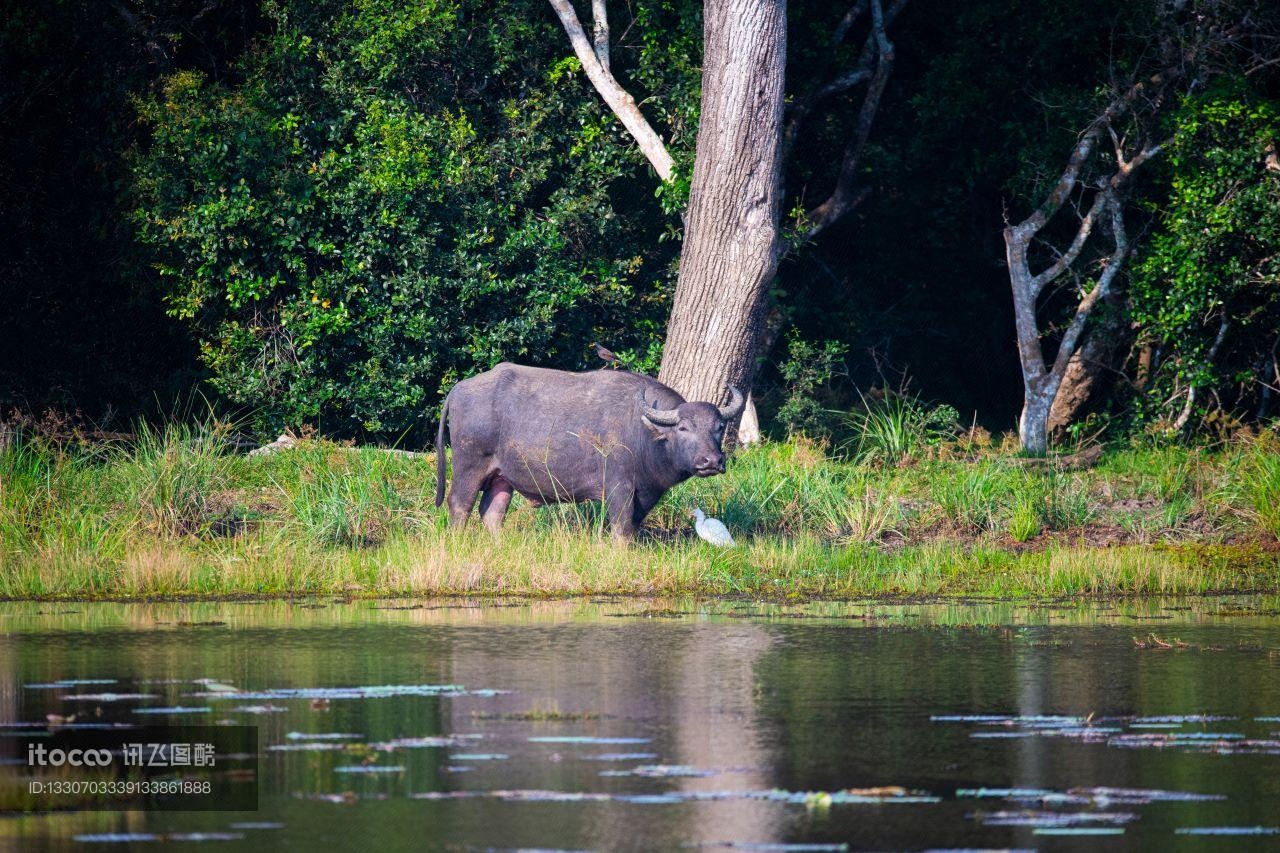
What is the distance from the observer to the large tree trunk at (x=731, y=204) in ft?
55.0

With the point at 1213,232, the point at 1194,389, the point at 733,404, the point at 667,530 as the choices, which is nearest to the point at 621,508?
the point at 667,530

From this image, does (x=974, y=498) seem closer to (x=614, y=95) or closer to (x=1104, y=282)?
(x=1104, y=282)

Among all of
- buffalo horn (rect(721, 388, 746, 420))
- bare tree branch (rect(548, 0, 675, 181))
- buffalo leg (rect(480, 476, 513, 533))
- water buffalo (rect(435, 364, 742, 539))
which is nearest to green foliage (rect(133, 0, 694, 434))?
bare tree branch (rect(548, 0, 675, 181))

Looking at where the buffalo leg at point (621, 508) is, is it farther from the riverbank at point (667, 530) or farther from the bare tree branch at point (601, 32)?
the bare tree branch at point (601, 32)

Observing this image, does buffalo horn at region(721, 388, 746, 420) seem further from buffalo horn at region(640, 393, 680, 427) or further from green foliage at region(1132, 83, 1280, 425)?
green foliage at region(1132, 83, 1280, 425)

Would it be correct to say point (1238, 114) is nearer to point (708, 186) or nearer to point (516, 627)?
point (708, 186)

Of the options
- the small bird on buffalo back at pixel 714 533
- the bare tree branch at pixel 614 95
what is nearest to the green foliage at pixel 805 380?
the bare tree branch at pixel 614 95

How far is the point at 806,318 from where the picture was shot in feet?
76.8

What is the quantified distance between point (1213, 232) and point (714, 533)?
7311 mm

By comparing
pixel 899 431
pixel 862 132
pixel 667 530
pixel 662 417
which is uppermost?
pixel 862 132

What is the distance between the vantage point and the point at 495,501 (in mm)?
15039

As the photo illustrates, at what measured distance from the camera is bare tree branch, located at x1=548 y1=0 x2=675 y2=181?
66.6 ft

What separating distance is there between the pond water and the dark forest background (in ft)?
28.8

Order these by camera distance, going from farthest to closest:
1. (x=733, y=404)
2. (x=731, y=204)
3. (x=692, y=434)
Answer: (x=731, y=204) < (x=733, y=404) < (x=692, y=434)
